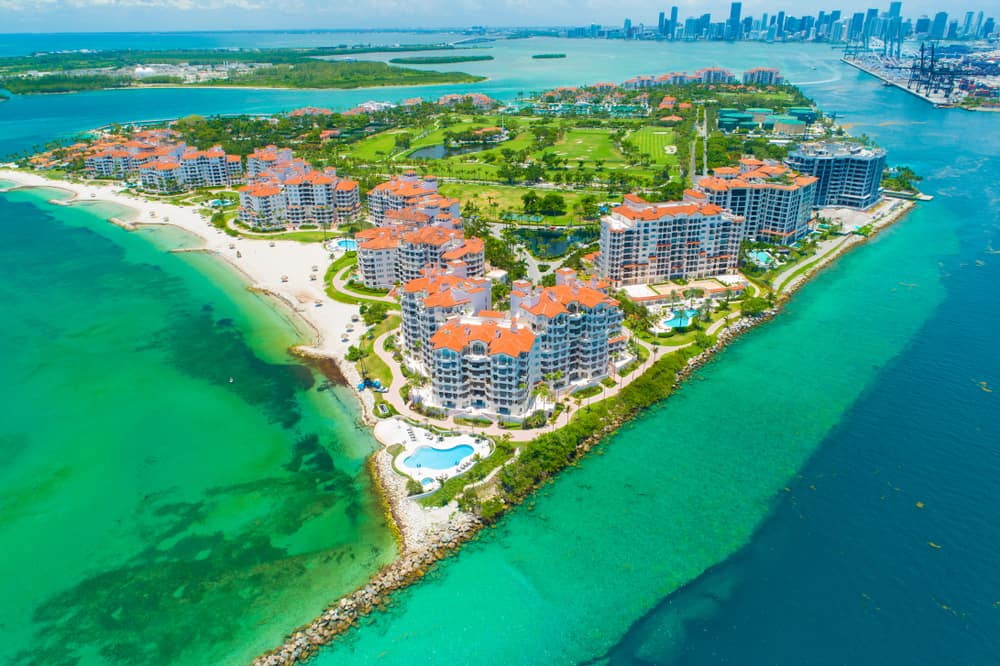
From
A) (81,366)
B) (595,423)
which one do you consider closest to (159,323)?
(81,366)

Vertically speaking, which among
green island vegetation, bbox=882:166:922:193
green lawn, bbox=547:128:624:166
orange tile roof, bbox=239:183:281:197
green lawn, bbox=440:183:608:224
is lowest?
green lawn, bbox=440:183:608:224

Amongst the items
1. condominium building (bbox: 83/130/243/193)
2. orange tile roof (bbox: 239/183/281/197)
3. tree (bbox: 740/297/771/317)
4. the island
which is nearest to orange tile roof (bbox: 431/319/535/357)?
the island

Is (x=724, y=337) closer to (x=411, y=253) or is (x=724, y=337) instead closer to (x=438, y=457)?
(x=438, y=457)

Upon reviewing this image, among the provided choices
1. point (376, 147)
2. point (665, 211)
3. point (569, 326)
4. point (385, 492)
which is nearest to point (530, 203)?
point (665, 211)

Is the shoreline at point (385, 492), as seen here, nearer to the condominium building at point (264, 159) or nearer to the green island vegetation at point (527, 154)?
the green island vegetation at point (527, 154)

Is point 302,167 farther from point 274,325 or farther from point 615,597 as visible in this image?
point 615,597

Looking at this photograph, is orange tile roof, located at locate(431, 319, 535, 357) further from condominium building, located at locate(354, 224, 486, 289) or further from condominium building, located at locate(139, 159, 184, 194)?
condominium building, located at locate(139, 159, 184, 194)

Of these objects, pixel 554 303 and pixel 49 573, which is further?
pixel 554 303

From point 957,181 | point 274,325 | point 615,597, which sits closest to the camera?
point 615,597
